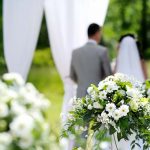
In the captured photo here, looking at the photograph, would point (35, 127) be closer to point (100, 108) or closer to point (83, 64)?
point (100, 108)

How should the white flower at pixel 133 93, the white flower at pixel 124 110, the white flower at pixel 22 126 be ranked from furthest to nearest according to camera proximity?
the white flower at pixel 133 93 → the white flower at pixel 124 110 → the white flower at pixel 22 126

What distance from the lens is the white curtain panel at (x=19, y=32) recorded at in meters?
6.45

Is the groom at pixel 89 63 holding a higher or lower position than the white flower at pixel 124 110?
higher

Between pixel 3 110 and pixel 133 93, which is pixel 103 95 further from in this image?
pixel 3 110

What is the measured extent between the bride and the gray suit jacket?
970 mm

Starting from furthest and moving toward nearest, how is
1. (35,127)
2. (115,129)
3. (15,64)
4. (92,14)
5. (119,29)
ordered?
(119,29), (92,14), (15,64), (115,129), (35,127)

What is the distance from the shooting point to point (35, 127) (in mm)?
2135

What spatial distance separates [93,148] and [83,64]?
9.78ft

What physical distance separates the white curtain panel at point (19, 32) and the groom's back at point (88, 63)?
1.59 feet

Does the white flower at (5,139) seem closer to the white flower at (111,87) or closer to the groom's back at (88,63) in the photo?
the white flower at (111,87)

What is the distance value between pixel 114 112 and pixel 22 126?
1.63 metres

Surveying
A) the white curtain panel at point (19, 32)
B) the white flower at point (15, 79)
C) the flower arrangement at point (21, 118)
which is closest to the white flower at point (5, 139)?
the flower arrangement at point (21, 118)

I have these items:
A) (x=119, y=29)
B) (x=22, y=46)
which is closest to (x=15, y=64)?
(x=22, y=46)

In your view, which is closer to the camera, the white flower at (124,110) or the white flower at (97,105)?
the white flower at (124,110)
